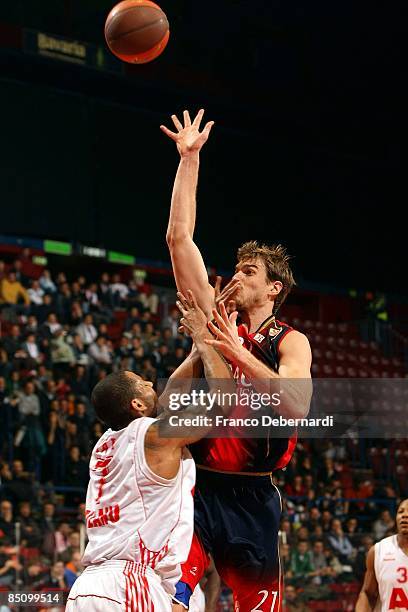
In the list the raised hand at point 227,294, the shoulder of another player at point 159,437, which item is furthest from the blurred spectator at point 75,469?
the shoulder of another player at point 159,437

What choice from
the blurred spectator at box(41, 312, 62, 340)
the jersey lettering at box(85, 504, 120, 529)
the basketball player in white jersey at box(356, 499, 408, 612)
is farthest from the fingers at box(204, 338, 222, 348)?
the blurred spectator at box(41, 312, 62, 340)

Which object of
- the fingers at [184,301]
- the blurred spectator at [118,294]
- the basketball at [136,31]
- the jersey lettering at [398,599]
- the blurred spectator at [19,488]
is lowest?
the jersey lettering at [398,599]

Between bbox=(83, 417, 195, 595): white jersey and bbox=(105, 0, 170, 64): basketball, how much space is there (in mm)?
3653

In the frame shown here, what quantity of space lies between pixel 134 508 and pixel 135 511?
1cm

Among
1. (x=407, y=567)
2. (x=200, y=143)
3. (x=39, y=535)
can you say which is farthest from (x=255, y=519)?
(x=39, y=535)

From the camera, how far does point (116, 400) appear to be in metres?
4.52

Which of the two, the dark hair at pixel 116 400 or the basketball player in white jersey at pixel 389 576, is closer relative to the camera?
the dark hair at pixel 116 400

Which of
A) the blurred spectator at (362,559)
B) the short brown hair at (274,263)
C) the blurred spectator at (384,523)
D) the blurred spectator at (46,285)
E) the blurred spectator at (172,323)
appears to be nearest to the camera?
the short brown hair at (274,263)

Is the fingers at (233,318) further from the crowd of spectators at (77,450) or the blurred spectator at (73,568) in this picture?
the blurred spectator at (73,568)

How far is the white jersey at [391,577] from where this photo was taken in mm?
7859

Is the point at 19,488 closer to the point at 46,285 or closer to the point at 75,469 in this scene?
the point at 75,469

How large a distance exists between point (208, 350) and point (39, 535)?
5723 millimetres

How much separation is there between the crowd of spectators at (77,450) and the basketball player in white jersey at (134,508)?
5.39 metres

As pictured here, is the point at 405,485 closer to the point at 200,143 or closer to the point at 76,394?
the point at 76,394
